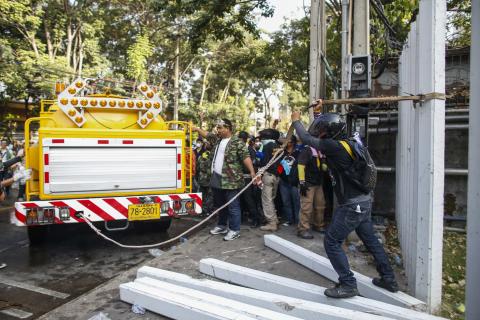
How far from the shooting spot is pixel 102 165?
558cm

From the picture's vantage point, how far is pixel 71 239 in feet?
21.9

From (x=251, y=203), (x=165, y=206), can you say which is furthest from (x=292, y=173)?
(x=165, y=206)

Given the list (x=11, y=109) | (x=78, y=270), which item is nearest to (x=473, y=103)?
(x=78, y=270)

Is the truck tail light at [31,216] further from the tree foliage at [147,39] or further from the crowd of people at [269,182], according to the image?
the tree foliage at [147,39]

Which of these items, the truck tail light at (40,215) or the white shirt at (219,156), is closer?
the truck tail light at (40,215)

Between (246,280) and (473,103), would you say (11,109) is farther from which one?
(473,103)

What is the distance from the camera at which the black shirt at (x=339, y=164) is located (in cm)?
364

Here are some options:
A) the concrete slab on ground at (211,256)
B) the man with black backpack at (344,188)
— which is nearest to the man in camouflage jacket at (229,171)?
the concrete slab on ground at (211,256)

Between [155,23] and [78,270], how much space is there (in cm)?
2048

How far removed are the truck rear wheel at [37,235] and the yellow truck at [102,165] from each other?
14 mm

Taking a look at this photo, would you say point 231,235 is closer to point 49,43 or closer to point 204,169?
point 204,169

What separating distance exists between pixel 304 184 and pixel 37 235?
4351 mm

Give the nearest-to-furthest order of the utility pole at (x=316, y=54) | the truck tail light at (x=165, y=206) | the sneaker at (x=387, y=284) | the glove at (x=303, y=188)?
1. the sneaker at (x=387, y=284)
2. the truck tail light at (x=165, y=206)
3. the glove at (x=303, y=188)
4. the utility pole at (x=316, y=54)

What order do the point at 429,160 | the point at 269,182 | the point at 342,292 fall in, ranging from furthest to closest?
the point at 269,182, the point at 342,292, the point at 429,160
